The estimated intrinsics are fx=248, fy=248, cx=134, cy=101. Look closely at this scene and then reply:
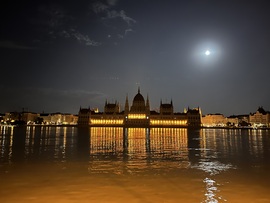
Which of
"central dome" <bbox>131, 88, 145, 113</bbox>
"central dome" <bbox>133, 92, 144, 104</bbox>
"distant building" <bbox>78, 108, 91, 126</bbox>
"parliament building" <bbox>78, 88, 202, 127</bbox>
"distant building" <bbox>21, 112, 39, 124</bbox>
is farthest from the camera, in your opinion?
"distant building" <bbox>21, 112, 39, 124</bbox>

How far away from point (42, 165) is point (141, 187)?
317 inches

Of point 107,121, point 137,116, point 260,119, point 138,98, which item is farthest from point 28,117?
point 260,119

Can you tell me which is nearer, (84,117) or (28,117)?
(84,117)

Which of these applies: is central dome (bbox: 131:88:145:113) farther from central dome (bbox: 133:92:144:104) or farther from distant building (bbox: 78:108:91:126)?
distant building (bbox: 78:108:91:126)

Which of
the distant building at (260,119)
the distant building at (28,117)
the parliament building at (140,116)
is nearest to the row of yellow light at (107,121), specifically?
the parliament building at (140,116)

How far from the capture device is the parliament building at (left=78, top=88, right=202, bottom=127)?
5300 inches

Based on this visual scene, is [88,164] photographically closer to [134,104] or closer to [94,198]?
[94,198]

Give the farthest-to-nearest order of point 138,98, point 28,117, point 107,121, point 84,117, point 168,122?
point 28,117
point 138,98
point 84,117
point 107,121
point 168,122

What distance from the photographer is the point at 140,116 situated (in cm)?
13775

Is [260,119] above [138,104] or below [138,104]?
below

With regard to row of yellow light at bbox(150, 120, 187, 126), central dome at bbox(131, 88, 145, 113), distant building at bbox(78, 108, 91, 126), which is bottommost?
row of yellow light at bbox(150, 120, 187, 126)

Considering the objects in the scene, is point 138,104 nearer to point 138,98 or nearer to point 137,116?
point 138,98

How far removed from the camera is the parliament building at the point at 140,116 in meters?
135

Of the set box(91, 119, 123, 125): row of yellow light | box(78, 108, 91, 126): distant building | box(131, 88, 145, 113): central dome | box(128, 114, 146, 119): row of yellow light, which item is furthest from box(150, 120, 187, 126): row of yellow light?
box(78, 108, 91, 126): distant building
